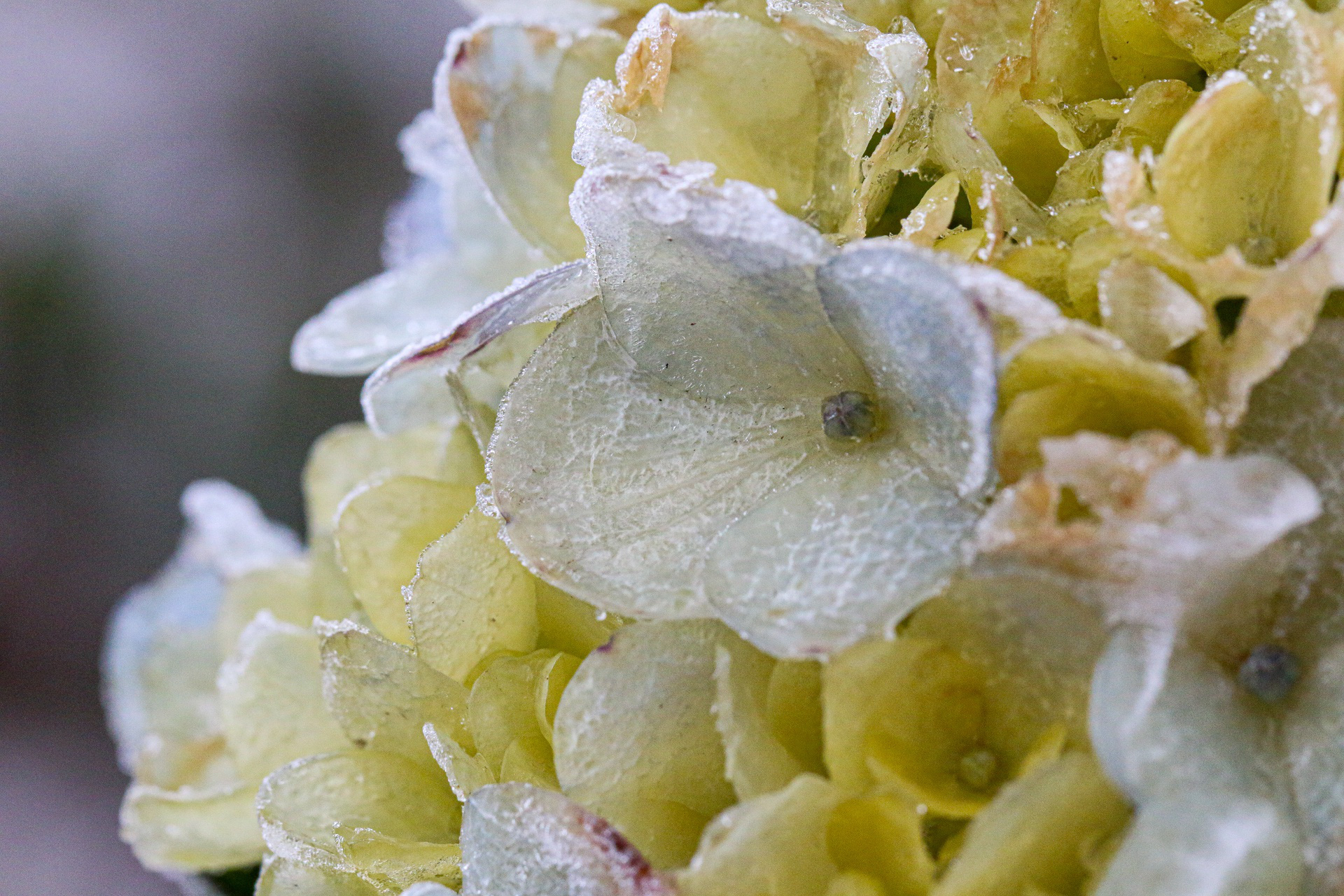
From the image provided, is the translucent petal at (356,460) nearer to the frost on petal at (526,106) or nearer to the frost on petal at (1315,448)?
the frost on petal at (526,106)

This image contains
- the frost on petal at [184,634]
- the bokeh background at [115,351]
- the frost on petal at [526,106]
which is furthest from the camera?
the bokeh background at [115,351]

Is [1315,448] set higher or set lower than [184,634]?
higher

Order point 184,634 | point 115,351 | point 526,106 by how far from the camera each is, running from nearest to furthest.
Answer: point 526,106 < point 184,634 < point 115,351

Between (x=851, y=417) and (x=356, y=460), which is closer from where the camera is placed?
(x=851, y=417)

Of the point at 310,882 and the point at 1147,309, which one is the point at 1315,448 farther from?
the point at 310,882

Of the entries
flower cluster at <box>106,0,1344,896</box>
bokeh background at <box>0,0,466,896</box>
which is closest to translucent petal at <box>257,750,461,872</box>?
flower cluster at <box>106,0,1344,896</box>

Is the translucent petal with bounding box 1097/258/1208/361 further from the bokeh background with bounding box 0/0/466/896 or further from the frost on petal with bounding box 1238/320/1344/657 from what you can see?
the bokeh background with bounding box 0/0/466/896

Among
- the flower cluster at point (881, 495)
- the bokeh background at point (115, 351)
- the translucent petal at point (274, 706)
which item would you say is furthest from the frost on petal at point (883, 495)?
the bokeh background at point (115, 351)

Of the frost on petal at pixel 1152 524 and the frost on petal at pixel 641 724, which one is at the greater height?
the frost on petal at pixel 1152 524

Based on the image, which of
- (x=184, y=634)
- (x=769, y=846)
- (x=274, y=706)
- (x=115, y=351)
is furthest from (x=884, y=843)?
(x=115, y=351)
